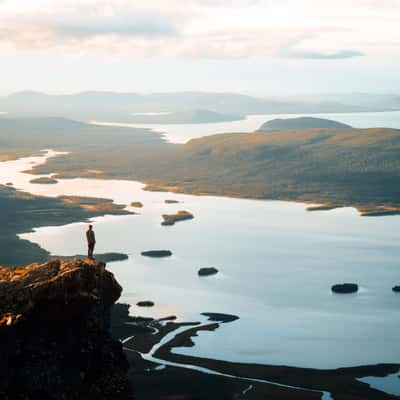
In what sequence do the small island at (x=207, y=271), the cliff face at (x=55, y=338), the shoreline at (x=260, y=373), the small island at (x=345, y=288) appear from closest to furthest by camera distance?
the cliff face at (x=55, y=338), the shoreline at (x=260, y=373), the small island at (x=345, y=288), the small island at (x=207, y=271)

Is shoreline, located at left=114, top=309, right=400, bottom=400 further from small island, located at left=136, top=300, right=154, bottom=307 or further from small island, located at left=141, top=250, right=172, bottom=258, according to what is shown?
small island, located at left=141, top=250, right=172, bottom=258

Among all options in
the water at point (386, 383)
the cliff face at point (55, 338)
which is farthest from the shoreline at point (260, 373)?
the cliff face at point (55, 338)

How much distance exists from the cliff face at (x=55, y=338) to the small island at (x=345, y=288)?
304 feet

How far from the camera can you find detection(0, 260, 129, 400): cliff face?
59000mm

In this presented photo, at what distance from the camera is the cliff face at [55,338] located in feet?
194

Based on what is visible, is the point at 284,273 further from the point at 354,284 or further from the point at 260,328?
the point at 260,328

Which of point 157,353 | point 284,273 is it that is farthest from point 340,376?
point 284,273

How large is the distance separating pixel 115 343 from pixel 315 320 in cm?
6930

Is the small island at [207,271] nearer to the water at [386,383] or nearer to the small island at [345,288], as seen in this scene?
the small island at [345,288]

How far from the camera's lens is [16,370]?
59125 millimetres

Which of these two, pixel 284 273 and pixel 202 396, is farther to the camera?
pixel 284 273

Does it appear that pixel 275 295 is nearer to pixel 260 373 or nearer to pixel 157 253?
pixel 157 253

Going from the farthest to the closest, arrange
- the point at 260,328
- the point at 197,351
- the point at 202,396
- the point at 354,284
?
1. the point at 354,284
2. the point at 260,328
3. the point at 197,351
4. the point at 202,396

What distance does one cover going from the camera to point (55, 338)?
60.8 metres
